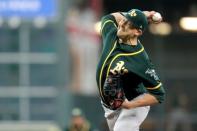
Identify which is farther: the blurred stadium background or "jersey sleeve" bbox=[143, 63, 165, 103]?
the blurred stadium background

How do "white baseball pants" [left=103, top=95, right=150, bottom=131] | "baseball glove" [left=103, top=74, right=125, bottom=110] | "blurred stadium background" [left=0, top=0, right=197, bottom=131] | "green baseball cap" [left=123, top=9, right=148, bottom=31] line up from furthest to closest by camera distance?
"blurred stadium background" [left=0, top=0, right=197, bottom=131] → "white baseball pants" [left=103, top=95, right=150, bottom=131] → "green baseball cap" [left=123, top=9, right=148, bottom=31] → "baseball glove" [left=103, top=74, right=125, bottom=110]

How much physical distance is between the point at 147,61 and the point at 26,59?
14652mm

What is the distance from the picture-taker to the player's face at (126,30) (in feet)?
29.1

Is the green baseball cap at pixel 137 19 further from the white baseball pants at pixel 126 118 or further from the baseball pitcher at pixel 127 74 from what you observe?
the white baseball pants at pixel 126 118

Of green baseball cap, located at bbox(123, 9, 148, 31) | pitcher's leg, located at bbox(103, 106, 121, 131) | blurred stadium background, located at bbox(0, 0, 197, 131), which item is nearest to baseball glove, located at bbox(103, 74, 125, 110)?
pitcher's leg, located at bbox(103, 106, 121, 131)

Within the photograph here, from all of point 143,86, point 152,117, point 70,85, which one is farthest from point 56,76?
point 143,86

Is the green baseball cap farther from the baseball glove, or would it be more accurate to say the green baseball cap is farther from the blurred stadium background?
the blurred stadium background

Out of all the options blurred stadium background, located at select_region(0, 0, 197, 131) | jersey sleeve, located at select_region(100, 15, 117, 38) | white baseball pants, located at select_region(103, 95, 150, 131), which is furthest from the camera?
blurred stadium background, located at select_region(0, 0, 197, 131)

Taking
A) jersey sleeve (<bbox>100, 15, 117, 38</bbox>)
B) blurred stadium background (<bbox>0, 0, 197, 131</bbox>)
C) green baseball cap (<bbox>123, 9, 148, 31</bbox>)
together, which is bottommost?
blurred stadium background (<bbox>0, 0, 197, 131</bbox>)

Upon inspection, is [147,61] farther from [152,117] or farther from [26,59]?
[152,117]

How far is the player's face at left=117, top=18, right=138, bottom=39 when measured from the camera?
886cm

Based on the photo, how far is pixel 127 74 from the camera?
29.1 ft

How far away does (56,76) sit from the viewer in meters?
23.3

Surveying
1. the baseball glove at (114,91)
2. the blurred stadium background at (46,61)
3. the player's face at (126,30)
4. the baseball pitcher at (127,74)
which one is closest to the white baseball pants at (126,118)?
the baseball pitcher at (127,74)
